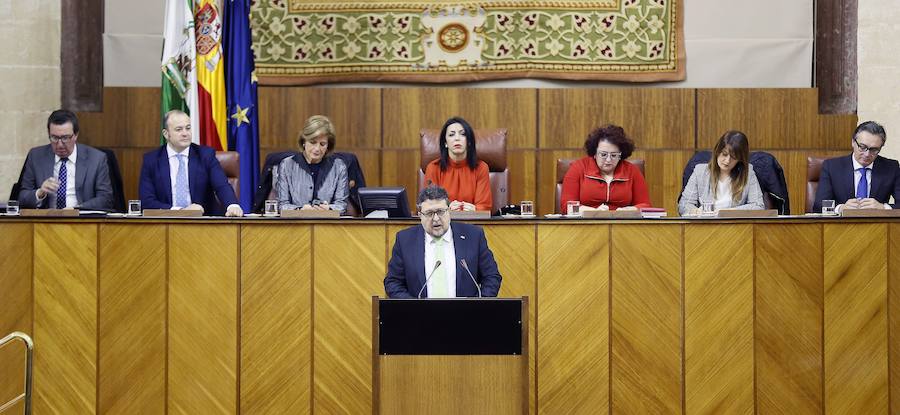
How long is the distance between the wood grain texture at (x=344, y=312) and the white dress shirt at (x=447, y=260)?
0.38 metres

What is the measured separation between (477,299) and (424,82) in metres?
3.82

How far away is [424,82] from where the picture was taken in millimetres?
8141

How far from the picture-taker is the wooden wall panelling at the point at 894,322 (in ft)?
17.6

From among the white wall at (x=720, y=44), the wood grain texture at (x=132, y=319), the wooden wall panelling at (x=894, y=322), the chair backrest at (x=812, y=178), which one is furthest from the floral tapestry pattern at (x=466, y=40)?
the wooden wall panelling at (x=894, y=322)

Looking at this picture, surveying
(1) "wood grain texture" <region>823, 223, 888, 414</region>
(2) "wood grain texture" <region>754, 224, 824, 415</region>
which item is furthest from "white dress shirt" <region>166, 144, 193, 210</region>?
(1) "wood grain texture" <region>823, 223, 888, 414</region>

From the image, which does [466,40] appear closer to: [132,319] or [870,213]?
[870,213]

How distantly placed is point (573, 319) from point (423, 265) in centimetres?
76

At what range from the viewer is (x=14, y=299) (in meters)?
5.42

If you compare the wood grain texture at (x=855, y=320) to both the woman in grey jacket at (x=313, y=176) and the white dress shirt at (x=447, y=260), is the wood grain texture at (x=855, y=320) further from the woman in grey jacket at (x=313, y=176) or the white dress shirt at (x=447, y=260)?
the woman in grey jacket at (x=313, y=176)

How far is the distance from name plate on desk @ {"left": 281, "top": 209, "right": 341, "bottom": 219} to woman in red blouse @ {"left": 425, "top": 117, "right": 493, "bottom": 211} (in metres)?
0.98

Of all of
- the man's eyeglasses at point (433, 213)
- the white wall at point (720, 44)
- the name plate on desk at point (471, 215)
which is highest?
the white wall at point (720, 44)

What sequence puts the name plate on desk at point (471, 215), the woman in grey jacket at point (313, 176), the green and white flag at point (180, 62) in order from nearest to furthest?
the name plate on desk at point (471, 215) < the woman in grey jacket at point (313, 176) < the green and white flag at point (180, 62)

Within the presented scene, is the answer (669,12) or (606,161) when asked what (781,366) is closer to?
(606,161)

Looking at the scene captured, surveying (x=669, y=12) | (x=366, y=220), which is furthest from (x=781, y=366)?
(x=669, y=12)
